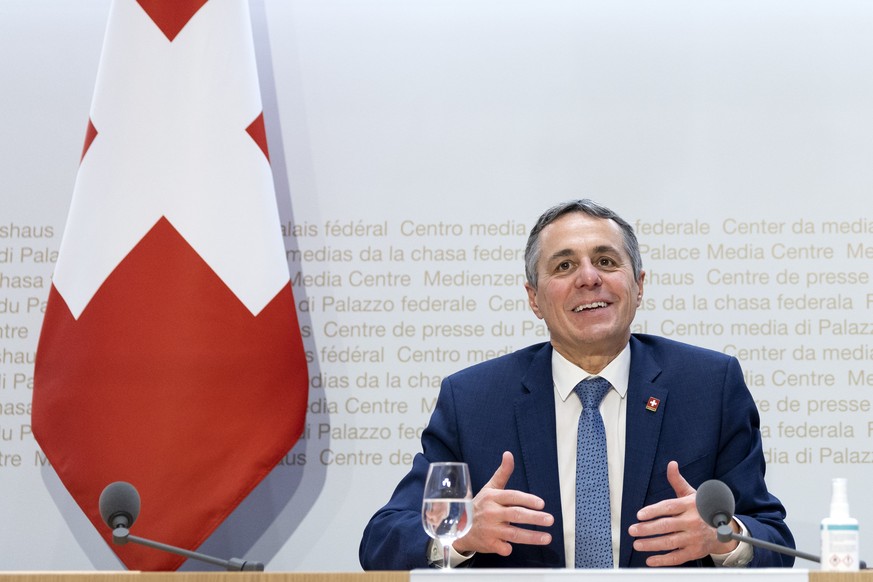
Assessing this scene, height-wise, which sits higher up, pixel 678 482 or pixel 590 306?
pixel 590 306

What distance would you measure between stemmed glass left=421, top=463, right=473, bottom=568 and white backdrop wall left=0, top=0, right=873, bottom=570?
183 cm

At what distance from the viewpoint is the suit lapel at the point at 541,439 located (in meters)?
2.83

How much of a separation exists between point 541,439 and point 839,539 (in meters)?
1.12

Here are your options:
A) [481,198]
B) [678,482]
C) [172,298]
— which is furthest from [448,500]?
[481,198]

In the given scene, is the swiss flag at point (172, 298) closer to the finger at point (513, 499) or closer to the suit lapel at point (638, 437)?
the suit lapel at point (638, 437)

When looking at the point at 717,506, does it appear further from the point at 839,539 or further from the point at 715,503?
the point at 839,539

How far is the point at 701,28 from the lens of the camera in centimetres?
402

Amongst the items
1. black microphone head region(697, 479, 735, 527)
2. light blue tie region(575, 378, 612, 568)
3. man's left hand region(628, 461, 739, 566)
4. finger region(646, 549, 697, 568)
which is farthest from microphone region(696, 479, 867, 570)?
light blue tie region(575, 378, 612, 568)

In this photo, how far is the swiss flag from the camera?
3.44 metres

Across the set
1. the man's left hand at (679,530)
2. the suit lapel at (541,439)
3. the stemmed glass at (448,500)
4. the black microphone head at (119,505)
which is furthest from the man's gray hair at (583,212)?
the black microphone head at (119,505)

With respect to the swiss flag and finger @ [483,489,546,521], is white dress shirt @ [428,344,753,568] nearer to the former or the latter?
finger @ [483,489,546,521]

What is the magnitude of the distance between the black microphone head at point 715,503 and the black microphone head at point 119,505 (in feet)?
3.85

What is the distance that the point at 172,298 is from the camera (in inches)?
138

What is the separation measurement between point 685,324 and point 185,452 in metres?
1.85
